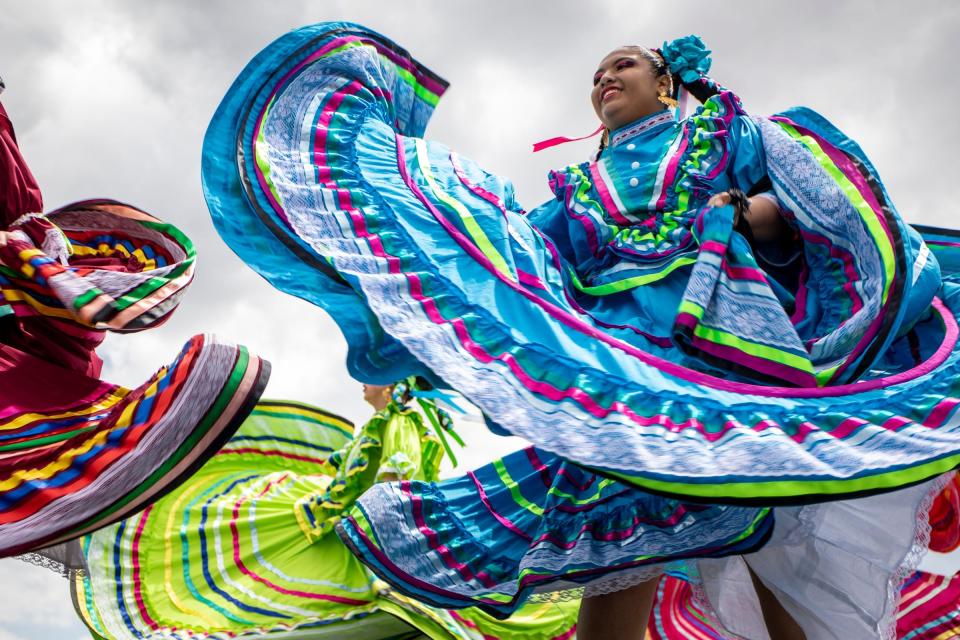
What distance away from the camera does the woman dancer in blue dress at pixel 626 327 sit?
1.81 meters

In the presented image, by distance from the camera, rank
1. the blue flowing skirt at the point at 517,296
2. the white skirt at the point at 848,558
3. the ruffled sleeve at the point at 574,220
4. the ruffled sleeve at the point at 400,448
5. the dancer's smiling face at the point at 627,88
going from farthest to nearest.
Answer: the ruffled sleeve at the point at 400,448, the dancer's smiling face at the point at 627,88, the ruffled sleeve at the point at 574,220, the white skirt at the point at 848,558, the blue flowing skirt at the point at 517,296

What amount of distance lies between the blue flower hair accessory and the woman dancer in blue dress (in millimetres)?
205

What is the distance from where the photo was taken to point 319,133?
7.95 feet

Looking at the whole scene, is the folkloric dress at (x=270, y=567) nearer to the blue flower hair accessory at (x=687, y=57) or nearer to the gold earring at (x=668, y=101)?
the gold earring at (x=668, y=101)

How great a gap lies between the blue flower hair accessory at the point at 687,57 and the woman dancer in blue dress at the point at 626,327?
21 cm

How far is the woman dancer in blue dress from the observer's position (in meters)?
1.81

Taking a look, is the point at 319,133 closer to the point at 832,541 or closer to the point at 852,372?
the point at 852,372

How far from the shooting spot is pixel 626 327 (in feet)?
7.70

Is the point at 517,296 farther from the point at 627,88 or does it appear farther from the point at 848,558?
the point at 627,88

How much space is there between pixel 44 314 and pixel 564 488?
1.37 m

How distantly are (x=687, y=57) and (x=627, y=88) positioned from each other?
218 millimetres

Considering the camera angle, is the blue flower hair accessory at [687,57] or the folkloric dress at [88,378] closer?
the folkloric dress at [88,378]

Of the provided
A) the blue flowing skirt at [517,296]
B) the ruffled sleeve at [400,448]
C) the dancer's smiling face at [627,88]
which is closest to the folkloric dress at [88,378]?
the blue flowing skirt at [517,296]

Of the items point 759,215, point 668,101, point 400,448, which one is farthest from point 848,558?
point 400,448
